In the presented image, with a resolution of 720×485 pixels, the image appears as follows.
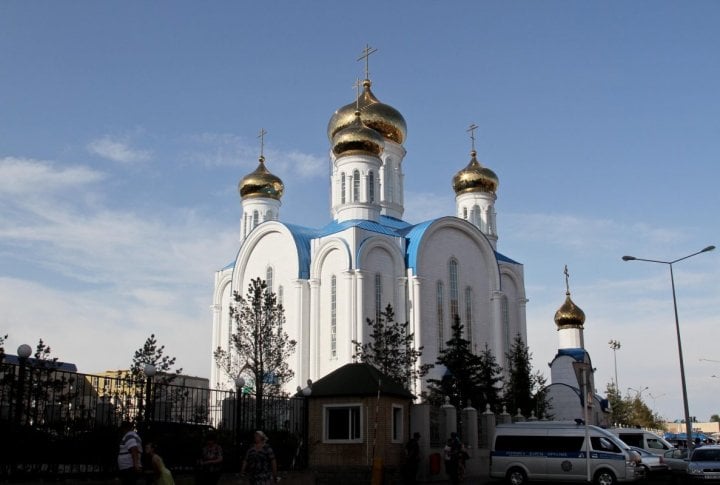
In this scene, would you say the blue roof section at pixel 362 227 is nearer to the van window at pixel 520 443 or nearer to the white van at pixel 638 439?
the white van at pixel 638 439

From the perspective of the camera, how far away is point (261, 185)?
42.8 metres

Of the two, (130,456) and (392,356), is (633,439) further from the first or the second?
(130,456)

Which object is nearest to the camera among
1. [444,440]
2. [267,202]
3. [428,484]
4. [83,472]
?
[83,472]

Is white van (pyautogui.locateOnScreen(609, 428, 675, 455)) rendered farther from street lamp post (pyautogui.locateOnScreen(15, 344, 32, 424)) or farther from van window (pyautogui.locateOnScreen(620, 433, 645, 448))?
street lamp post (pyautogui.locateOnScreen(15, 344, 32, 424))

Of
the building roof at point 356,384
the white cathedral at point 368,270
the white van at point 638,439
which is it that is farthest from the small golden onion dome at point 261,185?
the building roof at point 356,384

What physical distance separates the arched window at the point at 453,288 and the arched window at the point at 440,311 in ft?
1.85

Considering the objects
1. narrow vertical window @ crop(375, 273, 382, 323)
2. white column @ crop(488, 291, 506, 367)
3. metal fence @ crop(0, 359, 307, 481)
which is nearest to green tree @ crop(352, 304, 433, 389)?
narrow vertical window @ crop(375, 273, 382, 323)

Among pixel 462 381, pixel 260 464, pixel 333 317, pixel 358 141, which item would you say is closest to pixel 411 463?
pixel 260 464

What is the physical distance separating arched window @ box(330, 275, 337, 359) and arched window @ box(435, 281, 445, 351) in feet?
14.7

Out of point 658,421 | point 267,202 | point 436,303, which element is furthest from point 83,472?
point 658,421

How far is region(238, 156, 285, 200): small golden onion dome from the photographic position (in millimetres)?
42812

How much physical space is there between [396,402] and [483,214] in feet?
90.7

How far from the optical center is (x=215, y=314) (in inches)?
1486

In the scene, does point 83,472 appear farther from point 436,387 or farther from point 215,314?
point 215,314
